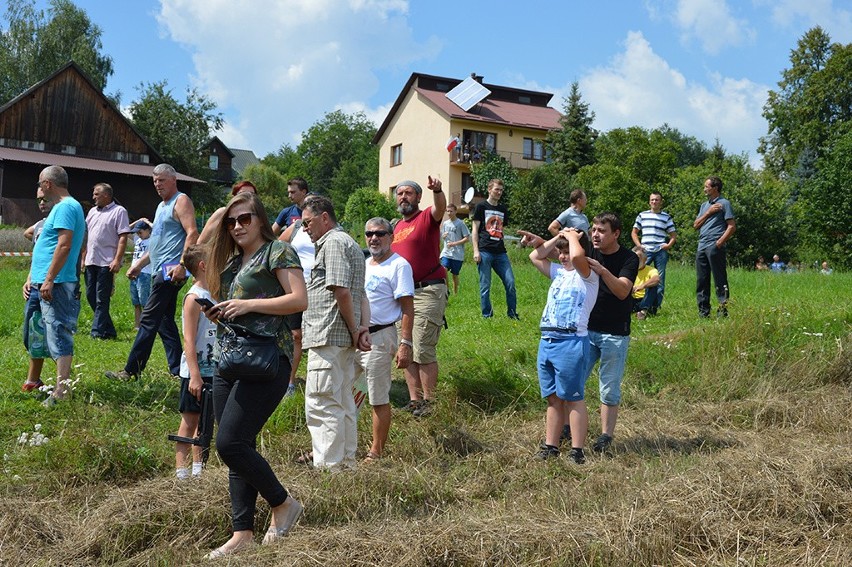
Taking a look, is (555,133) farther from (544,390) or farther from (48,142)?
(544,390)

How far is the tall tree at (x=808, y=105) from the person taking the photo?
4866cm

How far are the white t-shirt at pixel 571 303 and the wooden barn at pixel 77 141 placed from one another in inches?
1457

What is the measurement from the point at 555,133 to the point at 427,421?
46.0 meters

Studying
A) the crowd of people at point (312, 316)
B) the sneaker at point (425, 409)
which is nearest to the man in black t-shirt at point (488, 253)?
the crowd of people at point (312, 316)

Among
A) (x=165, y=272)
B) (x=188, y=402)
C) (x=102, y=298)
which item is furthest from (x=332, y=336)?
(x=102, y=298)

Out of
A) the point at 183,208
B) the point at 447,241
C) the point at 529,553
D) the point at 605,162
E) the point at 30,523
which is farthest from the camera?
the point at 605,162

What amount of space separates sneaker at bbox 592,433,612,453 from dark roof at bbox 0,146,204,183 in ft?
117

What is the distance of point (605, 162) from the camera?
159ft

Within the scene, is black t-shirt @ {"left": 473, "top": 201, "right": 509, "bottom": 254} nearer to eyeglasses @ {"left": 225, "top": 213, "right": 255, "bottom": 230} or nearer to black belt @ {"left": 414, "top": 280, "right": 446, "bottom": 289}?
black belt @ {"left": 414, "top": 280, "right": 446, "bottom": 289}

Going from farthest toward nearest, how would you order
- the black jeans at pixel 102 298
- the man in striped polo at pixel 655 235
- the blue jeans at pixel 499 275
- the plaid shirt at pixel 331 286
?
the man in striped polo at pixel 655 235
the blue jeans at pixel 499 275
the black jeans at pixel 102 298
the plaid shirt at pixel 331 286

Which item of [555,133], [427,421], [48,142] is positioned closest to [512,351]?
[427,421]

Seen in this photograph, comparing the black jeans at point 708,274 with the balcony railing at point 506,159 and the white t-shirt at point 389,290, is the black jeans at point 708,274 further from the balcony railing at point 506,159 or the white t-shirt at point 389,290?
the balcony railing at point 506,159

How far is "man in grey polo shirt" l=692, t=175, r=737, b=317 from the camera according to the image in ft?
36.0

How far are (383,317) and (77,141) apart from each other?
136ft
